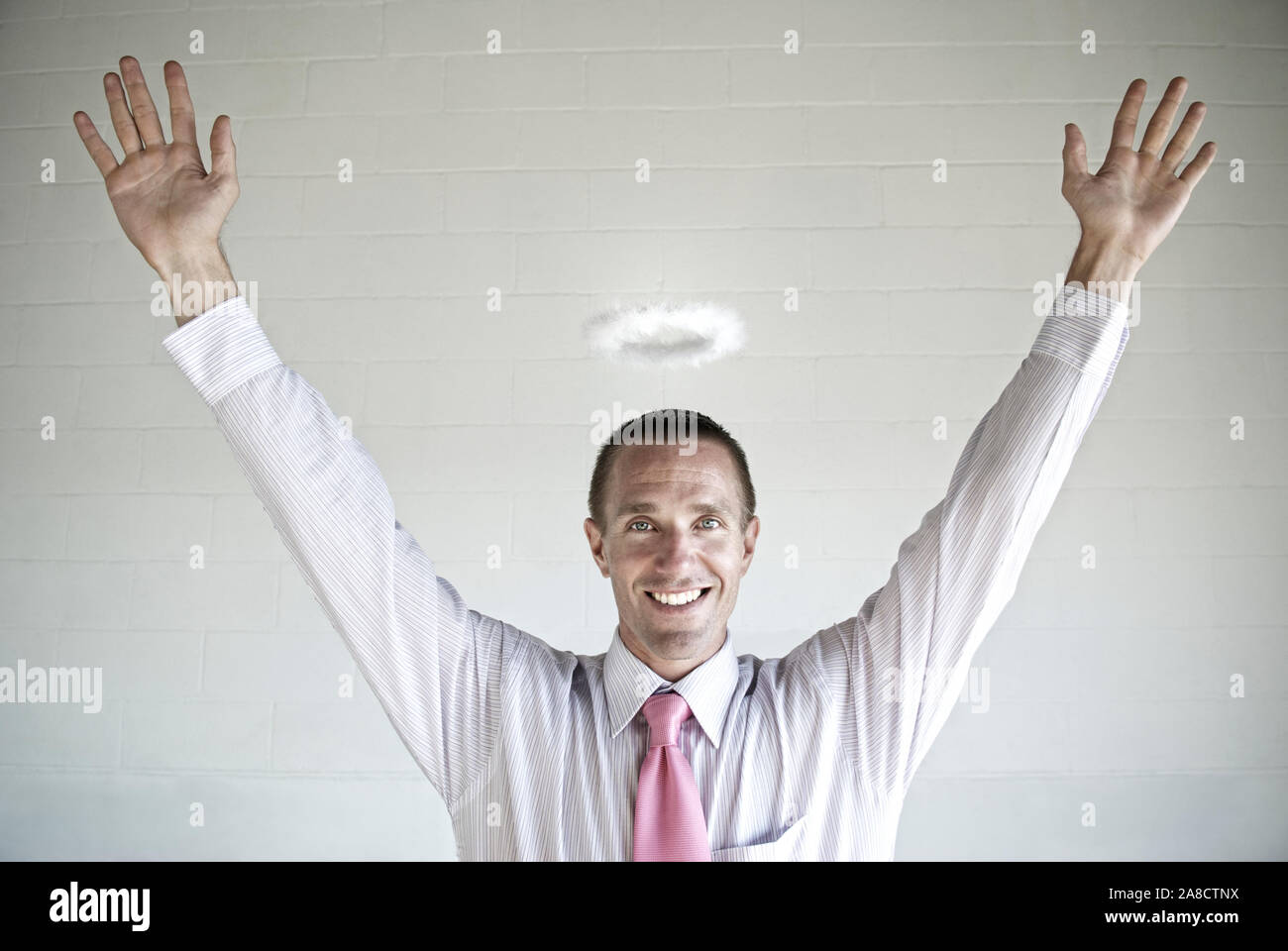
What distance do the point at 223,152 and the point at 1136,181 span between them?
1034 millimetres

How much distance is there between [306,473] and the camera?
1.12 m

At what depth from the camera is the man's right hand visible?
1086mm

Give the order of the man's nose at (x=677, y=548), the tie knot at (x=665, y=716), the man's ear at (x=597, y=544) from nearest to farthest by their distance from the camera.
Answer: the tie knot at (x=665, y=716) < the man's nose at (x=677, y=548) < the man's ear at (x=597, y=544)

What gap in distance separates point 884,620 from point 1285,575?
1.98 meters

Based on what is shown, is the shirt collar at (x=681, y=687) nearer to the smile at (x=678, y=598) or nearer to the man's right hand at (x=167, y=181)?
the smile at (x=678, y=598)

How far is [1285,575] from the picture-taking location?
2654 millimetres

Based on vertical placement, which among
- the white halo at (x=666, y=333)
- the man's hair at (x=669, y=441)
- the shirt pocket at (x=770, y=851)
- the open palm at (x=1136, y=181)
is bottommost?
the shirt pocket at (x=770, y=851)

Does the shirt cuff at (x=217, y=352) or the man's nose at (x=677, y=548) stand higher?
the shirt cuff at (x=217, y=352)

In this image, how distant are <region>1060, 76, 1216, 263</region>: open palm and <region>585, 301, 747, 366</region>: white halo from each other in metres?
1.56

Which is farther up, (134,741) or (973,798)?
(134,741)

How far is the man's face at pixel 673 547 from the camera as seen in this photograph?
4.16 feet

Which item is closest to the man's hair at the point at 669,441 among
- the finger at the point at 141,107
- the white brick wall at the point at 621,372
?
the finger at the point at 141,107

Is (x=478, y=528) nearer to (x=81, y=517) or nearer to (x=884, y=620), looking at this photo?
(x=81, y=517)

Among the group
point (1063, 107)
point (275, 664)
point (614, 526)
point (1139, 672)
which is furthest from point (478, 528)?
point (1063, 107)
